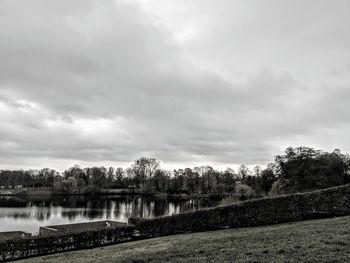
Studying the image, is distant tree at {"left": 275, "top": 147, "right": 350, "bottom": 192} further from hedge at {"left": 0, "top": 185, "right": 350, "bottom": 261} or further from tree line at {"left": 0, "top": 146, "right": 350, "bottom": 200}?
hedge at {"left": 0, "top": 185, "right": 350, "bottom": 261}

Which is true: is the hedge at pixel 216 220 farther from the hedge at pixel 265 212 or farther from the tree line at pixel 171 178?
the tree line at pixel 171 178

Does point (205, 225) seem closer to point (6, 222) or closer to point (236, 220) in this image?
point (236, 220)

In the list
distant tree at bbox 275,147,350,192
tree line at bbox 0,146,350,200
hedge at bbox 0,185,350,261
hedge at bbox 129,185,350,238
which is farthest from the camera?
tree line at bbox 0,146,350,200

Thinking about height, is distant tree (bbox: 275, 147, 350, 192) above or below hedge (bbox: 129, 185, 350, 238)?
above

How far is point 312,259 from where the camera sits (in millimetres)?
9156

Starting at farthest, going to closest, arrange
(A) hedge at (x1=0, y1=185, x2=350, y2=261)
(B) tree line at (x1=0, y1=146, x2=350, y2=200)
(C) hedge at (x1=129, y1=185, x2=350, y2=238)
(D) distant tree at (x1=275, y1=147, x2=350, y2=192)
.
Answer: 1. (B) tree line at (x1=0, y1=146, x2=350, y2=200)
2. (D) distant tree at (x1=275, y1=147, x2=350, y2=192)
3. (C) hedge at (x1=129, y1=185, x2=350, y2=238)
4. (A) hedge at (x1=0, y1=185, x2=350, y2=261)

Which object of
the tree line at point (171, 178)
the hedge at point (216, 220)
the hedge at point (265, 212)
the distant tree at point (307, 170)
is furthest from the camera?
the tree line at point (171, 178)

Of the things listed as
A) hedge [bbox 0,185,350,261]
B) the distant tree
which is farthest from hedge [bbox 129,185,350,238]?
the distant tree

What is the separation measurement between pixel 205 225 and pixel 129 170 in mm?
142659

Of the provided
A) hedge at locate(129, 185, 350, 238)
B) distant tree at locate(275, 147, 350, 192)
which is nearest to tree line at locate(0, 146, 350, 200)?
distant tree at locate(275, 147, 350, 192)

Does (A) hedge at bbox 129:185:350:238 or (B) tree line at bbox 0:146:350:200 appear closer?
(A) hedge at bbox 129:185:350:238

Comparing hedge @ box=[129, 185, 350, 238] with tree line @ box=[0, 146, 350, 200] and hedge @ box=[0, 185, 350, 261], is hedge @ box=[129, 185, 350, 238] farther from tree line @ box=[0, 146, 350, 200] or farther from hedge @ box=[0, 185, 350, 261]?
tree line @ box=[0, 146, 350, 200]

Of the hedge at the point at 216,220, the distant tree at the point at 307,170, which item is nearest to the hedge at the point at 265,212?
the hedge at the point at 216,220

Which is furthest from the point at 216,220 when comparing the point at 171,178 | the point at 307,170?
the point at 171,178
